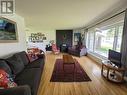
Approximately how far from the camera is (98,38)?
5.80 metres

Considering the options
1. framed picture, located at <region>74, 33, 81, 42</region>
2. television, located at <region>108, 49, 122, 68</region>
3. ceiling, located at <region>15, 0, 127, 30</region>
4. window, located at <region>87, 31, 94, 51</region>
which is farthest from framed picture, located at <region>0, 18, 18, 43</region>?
framed picture, located at <region>74, 33, 81, 42</region>

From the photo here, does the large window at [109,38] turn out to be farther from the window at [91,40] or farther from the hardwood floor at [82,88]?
the hardwood floor at [82,88]

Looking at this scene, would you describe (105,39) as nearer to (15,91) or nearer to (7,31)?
(7,31)

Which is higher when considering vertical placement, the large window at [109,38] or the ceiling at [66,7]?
the ceiling at [66,7]

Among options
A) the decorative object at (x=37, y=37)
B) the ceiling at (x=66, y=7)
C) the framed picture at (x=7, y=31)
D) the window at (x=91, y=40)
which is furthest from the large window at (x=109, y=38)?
the decorative object at (x=37, y=37)

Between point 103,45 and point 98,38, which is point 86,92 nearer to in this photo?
point 103,45

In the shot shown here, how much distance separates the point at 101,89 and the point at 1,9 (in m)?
3.33

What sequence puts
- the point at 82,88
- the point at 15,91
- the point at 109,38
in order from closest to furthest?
the point at 15,91, the point at 82,88, the point at 109,38

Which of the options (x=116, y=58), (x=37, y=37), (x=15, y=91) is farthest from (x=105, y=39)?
(x=37, y=37)

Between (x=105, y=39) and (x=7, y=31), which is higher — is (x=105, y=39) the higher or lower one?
the lower one

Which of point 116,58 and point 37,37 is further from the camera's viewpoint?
point 37,37

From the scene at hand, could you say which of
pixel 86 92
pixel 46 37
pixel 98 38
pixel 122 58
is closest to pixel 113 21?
pixel 122 58

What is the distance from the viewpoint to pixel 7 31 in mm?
3074

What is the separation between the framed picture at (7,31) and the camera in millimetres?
2805
